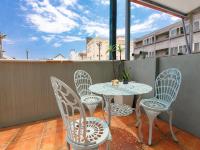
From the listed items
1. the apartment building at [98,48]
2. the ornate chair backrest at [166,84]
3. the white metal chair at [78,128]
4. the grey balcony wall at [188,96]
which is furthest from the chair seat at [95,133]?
the apartment building at [98,48]

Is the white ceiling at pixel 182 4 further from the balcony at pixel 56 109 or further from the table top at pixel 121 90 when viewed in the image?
the table top at pixel 121 90

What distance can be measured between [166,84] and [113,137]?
46.7 inches

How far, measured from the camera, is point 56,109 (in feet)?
8.88

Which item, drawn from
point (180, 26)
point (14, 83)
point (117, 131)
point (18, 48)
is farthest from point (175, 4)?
point (14, 83)

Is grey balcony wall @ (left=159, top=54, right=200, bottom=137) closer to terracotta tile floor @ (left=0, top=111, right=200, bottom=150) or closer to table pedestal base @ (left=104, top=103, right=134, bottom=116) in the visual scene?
terracotta tile floor @ (left=0, top=111, right=200, bottom=150)

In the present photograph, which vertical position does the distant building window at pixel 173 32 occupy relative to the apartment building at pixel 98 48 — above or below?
above

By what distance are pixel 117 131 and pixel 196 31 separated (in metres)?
2.48

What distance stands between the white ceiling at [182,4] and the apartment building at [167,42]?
0.71ft

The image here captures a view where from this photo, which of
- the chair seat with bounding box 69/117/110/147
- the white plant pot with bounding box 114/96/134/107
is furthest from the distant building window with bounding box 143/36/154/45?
the chair seat with bounding box 69/117/110/147

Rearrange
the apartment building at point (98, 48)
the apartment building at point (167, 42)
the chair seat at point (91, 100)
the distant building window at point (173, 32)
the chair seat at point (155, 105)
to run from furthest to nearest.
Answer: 1. the apartment building at point (98, 48)
2. the distant building window at point (173, 32)
3. the apartment building at point (167, 42)
4. the chair seat at point (91, 100)
5. the chair seat at point (155, 105)

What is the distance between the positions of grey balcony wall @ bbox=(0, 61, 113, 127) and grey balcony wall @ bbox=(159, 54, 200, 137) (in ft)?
6.03

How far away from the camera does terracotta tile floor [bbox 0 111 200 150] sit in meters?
1.74

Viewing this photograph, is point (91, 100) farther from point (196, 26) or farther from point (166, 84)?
point (196, 26)

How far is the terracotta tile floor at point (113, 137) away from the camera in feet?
5.71
